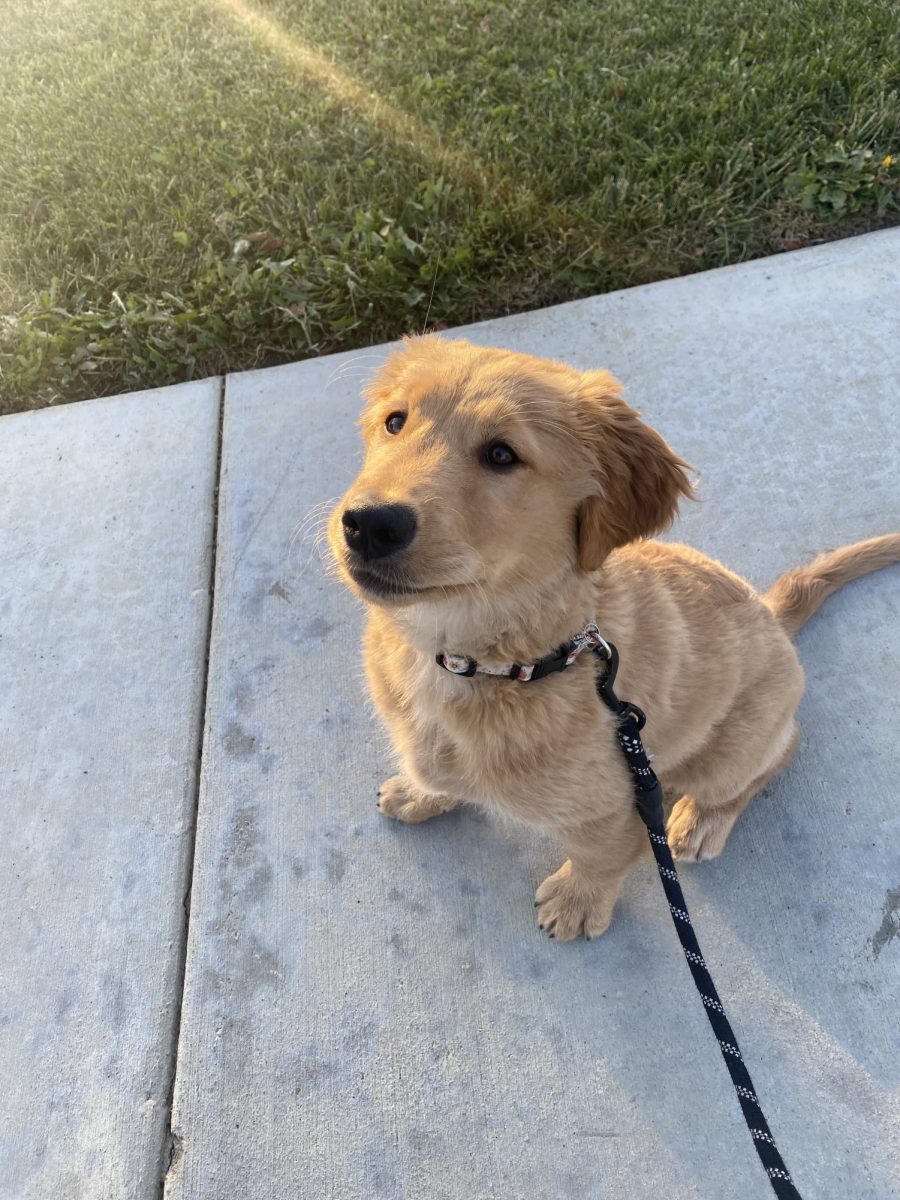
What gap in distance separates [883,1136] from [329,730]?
1.86 meters

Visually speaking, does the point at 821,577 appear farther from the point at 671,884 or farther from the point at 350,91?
the point at 350,91

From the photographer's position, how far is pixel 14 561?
322 centimetres

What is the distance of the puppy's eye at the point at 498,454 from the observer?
1853 mm

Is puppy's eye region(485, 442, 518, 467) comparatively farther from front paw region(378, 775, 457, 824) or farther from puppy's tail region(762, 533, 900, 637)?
puppy's tail region(762, 533, 900, 637)

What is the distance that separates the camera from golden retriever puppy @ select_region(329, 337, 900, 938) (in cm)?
175

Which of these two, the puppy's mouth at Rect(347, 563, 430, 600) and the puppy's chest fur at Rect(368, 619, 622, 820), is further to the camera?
the puppy's chest fur at Rect(368, 619, 622, 820)

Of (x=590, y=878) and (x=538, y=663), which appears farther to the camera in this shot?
(x=590, y=878)

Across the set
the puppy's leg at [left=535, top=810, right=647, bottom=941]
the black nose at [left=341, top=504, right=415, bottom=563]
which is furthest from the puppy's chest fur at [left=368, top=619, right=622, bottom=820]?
the black nose at [left=341, top=504, right=415, bottom=563]

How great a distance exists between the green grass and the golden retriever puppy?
83.4 inches

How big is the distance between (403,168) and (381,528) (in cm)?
361

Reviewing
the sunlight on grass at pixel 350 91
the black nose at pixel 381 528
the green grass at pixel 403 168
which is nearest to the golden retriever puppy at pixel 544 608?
the black nose at pixel 381 528

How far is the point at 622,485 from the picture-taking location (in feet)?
6.23

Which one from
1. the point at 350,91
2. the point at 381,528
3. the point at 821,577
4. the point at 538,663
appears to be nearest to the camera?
the point at 381,528

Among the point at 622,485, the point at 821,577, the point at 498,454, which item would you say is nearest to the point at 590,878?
the point at 622,485
